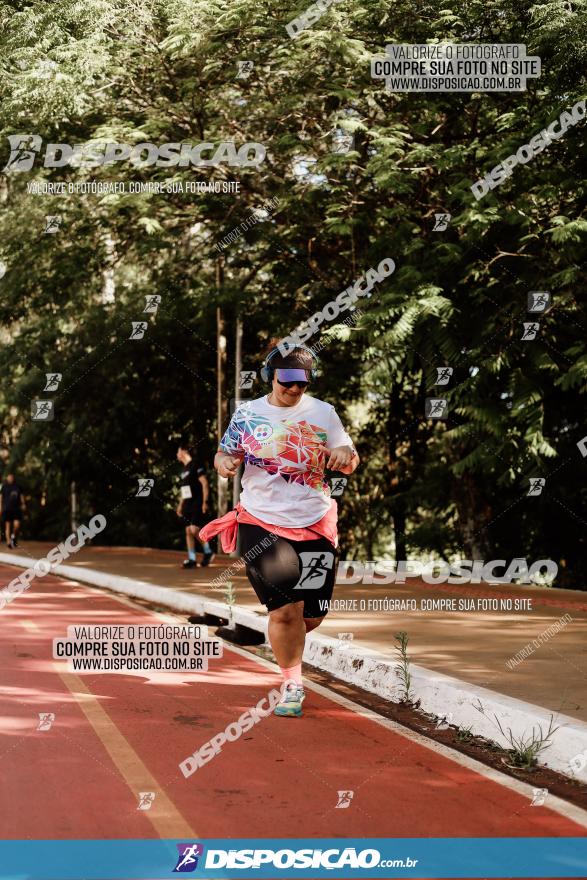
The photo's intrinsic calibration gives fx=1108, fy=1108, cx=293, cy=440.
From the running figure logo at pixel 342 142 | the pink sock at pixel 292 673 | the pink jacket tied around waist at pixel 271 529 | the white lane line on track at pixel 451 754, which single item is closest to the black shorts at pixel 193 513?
the running figure logo at pixel 342 142

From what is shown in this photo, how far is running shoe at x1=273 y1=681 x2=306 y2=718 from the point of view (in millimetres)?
6906

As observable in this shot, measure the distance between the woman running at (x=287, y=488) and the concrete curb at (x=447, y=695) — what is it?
98 cm

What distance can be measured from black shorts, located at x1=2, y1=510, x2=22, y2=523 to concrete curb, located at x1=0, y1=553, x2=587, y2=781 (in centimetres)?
1407

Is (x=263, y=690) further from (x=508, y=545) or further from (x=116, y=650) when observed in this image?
(x=508, y=545)

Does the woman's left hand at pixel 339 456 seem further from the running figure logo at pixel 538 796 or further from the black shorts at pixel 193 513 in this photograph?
the black shorts at pixel 193 513

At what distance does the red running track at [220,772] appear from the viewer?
15.3 ft

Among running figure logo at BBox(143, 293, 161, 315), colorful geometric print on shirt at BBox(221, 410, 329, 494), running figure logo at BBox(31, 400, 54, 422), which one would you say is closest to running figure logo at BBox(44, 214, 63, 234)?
running figure logo at BBox(143, 293, 161, 315)

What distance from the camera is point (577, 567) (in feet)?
55.3

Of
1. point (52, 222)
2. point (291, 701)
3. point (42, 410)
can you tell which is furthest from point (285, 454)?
point (42, 410)

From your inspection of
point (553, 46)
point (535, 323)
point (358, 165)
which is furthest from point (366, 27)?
point (535, 323)

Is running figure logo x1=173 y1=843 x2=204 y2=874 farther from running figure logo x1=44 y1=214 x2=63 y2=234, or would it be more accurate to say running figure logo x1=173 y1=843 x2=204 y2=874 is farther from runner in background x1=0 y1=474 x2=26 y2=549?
runner in background x1=0 y1=474 x2=26 y2=549

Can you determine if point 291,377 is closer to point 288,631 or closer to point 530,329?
point 288,631

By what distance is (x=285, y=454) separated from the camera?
6.52 meters

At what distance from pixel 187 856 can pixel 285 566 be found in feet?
8.25
